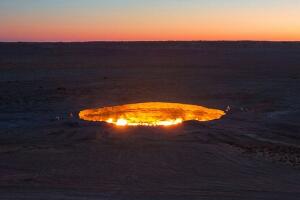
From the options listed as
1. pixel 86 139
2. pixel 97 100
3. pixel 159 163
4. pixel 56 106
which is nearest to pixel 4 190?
pixel 159 163

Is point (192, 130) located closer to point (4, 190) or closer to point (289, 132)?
point (289, 132)

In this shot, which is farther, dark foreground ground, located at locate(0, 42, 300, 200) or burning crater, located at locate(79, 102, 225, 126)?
burning crater, located at locate(79, 102, 225, 126)

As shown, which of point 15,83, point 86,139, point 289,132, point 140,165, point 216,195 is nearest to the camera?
point 216,195

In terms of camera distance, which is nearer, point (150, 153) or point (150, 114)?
point (150, 153)

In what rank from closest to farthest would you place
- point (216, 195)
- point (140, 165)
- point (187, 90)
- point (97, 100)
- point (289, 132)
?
1. point (216, 195)
2. point (140, 165)
3. point (289, 132)
4. point (97, 100)
5. point (187, 90)

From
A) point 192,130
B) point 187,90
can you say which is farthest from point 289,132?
point 187,90

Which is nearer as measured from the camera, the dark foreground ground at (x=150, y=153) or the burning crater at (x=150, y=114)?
the dark foreground ground at (x=150, y=153)

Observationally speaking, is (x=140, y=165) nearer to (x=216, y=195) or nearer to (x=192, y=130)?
(x=216, y=195)

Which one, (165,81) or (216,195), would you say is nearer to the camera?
(216,195)
